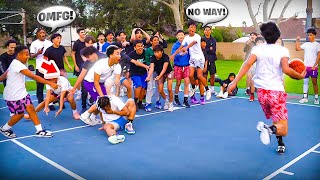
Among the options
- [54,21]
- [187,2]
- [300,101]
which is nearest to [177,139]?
[300,101]

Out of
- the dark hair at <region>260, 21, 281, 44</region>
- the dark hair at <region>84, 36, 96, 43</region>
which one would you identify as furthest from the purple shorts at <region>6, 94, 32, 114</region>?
the dark hair at <region>260, 21, 281, 44</region>

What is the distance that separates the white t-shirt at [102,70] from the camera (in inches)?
264

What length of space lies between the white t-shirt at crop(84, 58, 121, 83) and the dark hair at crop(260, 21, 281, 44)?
297cm

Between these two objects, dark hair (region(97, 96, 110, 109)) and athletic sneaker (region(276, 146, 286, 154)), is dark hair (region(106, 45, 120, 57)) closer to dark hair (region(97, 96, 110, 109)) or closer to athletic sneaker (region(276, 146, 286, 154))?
dark hair (region(97, 96, 110, 109))

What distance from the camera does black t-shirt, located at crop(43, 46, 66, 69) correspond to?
8.20m

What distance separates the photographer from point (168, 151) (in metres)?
5.51

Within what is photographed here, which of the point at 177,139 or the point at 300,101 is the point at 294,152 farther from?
the point at 300,101

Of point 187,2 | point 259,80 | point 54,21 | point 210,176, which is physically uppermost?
point 187,2

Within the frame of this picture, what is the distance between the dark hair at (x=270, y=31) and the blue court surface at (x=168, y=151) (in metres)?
1.68

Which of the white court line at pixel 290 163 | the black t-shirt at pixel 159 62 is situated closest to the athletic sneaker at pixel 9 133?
the black t-shirt at pixel 159 62

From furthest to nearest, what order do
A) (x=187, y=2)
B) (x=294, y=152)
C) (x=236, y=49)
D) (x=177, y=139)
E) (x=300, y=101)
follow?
(x=236, y=49)
(x=187, y=2)
(x=300, y=101)
(x=177, y=139)
(x=294, y=152)

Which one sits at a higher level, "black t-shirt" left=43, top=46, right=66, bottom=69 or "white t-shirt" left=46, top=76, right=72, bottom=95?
"black t-shirt" left=43, top=46, right=66, bottom=69

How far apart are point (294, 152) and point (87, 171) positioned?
3.04 meters

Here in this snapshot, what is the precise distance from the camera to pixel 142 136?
639cm
